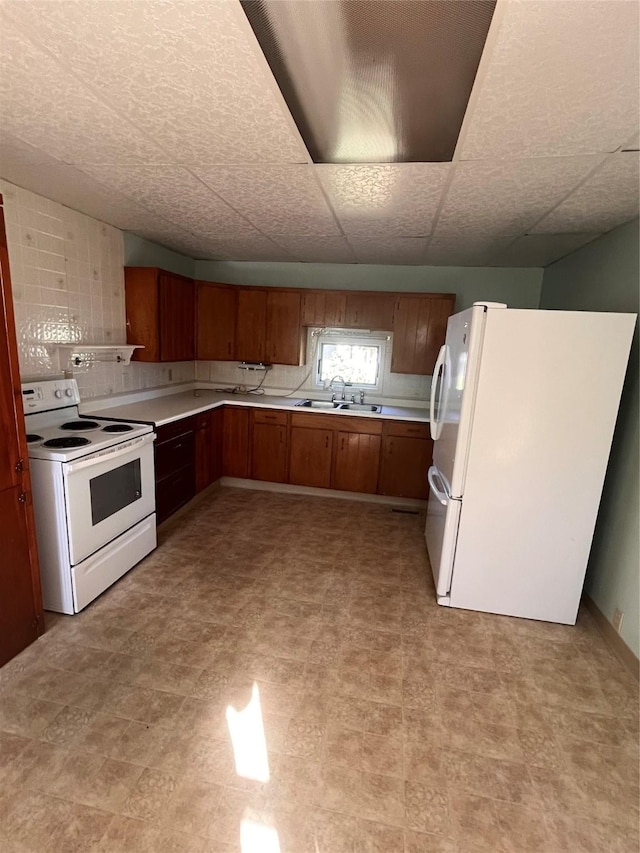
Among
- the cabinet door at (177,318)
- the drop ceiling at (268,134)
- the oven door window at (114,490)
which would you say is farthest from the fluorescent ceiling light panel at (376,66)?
the cabinet door at (177,318)

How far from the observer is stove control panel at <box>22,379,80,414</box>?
102 inches

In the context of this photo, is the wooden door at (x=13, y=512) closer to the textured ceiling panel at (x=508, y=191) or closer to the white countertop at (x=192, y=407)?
the white countertop at (x=192, y=407)

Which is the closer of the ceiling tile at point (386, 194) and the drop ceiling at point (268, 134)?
the drop ceiling at point (268, 134)

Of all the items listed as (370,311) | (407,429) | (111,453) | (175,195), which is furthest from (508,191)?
(111,453)

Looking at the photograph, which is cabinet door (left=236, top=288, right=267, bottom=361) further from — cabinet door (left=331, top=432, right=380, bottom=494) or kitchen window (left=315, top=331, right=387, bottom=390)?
cabinet door (left=331, top=432, right=380, bottom=494)

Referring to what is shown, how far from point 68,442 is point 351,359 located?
9.83 ft

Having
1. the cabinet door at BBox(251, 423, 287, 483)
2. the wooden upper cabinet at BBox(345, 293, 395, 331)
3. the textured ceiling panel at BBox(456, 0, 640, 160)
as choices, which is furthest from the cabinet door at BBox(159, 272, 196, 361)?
the textured ceiling panel at BBox(456, 0, 640, 160)

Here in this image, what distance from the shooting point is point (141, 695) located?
6.04 feet

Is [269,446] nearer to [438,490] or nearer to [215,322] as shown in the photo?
[215,322]

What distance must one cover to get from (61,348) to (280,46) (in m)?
2.44

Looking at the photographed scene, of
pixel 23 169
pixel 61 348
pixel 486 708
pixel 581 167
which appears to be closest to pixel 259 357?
pixel 61 348

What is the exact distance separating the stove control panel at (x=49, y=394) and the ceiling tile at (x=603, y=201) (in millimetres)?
3284

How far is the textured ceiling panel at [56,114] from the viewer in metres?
1.34

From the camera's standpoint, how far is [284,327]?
4.38 meters
